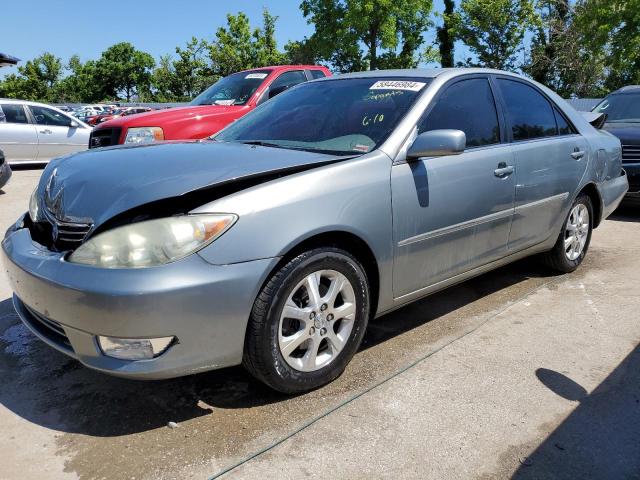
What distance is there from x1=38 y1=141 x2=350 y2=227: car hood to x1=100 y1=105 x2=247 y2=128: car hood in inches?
135

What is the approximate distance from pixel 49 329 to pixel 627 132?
7067mm

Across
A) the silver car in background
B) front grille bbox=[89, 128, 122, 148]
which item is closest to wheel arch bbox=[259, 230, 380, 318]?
the silver car in background

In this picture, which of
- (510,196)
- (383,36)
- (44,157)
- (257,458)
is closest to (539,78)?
(383,36)

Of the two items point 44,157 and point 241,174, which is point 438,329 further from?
point 44,157

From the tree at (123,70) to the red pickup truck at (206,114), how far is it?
63285 millimetres

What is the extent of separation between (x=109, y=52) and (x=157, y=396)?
237 feet

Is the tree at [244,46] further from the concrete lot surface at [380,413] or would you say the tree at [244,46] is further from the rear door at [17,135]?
the concrete lot surface at [380,413]

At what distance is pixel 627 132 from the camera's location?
23.1ft

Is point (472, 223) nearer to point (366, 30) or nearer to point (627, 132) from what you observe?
point (627, 132)

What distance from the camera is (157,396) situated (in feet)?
8.86

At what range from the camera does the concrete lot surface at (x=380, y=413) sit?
7.22ft

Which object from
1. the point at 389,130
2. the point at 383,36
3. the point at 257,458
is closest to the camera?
the point at 257,458

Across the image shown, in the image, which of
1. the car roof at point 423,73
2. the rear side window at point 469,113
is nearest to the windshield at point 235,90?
the car roof at point 423,73

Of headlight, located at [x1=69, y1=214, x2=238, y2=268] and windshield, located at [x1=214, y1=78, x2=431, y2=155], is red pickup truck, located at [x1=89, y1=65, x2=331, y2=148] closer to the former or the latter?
windshield, located at [x1=214, y1=78, x2=431, y2=155]
